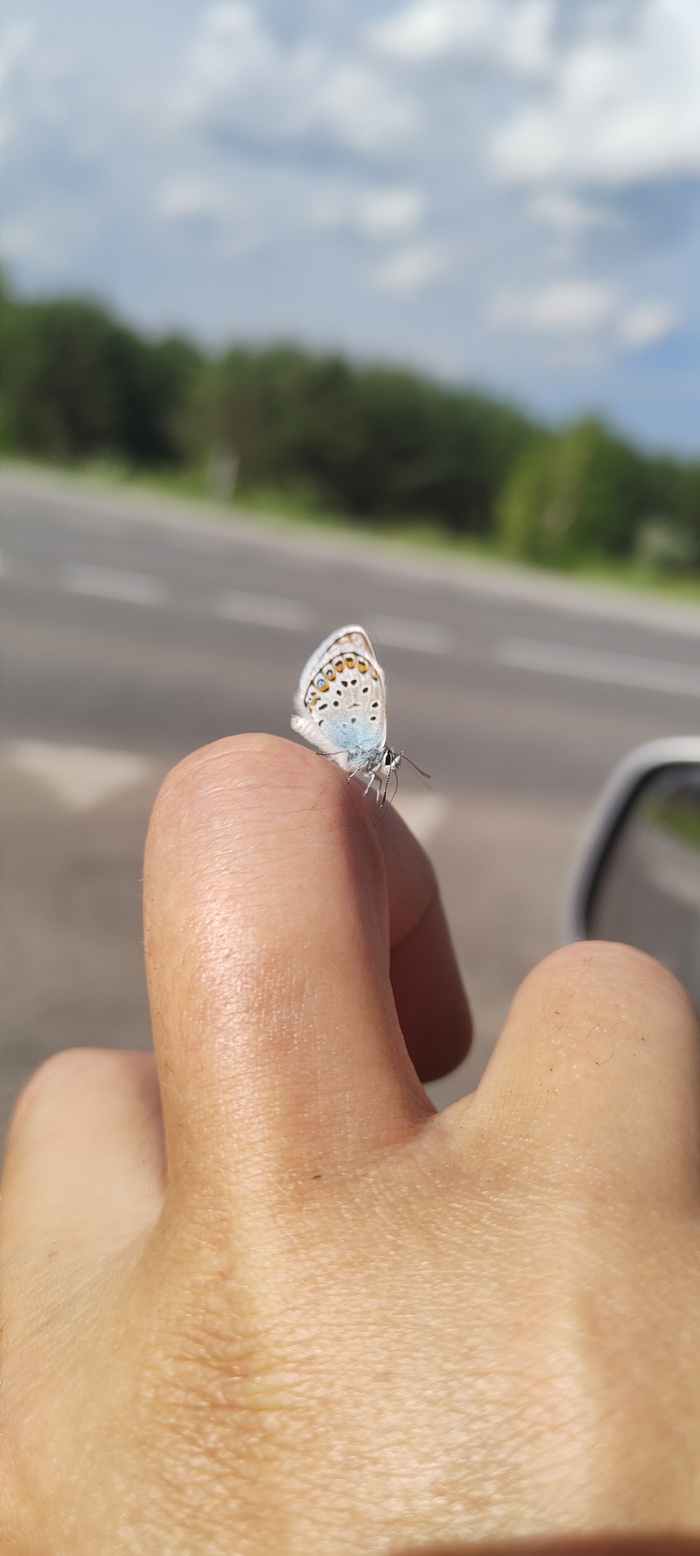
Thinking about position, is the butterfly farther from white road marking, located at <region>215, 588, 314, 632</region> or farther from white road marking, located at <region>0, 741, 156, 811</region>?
white road marking, located at <region>215, 588, 314, 632</region>

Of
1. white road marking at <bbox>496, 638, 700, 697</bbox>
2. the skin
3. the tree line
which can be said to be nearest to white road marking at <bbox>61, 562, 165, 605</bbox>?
white road marking at <bbox>496, 638, 700, 697</bbox>

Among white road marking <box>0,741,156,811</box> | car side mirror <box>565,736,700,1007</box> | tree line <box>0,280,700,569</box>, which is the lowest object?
white road marking <box>0,741,156,811</box>

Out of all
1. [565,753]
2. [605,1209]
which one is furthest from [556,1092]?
[565,753]

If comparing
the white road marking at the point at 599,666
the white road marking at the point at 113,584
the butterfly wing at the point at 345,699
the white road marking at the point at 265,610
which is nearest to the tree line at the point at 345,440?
the white road marking at the point at 599,666

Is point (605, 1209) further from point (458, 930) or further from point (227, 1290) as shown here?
point (458, 930)

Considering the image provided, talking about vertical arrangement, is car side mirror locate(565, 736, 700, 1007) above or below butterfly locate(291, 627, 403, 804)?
below

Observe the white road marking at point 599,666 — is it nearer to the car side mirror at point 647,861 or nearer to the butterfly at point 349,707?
the car side mirror at point 647,861
